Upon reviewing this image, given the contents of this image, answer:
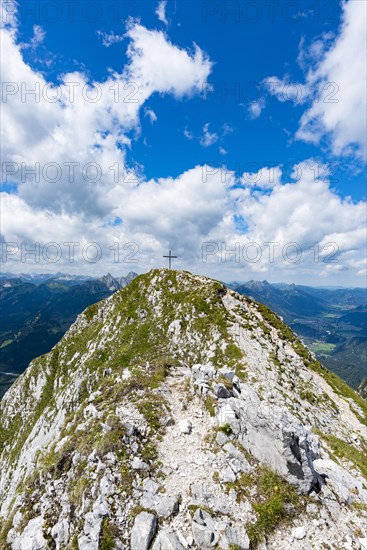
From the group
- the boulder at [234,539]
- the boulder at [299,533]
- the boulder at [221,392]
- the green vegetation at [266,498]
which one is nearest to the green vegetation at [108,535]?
the boulder at [234,539]

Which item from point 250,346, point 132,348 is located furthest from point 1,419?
point 250,346

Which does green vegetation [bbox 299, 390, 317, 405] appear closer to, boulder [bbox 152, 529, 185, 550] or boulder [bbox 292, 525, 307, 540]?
boulder [bbox 292, 525, 307, 540]

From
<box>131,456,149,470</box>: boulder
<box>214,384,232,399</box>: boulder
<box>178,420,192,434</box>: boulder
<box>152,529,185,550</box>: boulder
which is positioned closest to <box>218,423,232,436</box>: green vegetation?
<box>178,420,192,434</box>: boulder

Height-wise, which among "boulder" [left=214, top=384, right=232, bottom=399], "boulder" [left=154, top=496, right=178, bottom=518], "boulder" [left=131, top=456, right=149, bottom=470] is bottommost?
"boulder" [left=154, top=496, right=178, bottom=518]

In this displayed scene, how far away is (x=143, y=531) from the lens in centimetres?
1427

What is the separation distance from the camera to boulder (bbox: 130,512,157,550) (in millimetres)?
13922

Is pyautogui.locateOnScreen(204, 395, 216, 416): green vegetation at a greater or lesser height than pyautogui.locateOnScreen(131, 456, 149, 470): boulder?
greater

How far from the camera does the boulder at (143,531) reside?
1392 centimetres

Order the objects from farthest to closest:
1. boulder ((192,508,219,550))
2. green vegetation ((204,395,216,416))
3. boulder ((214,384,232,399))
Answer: boulder ((214,384,232,399)), green vegetation ((204,395,216,416)), boulder ((192,508,219,550))

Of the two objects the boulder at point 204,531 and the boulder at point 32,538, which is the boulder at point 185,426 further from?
the boulder at point 32,538

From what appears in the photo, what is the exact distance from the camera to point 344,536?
16.0 meters

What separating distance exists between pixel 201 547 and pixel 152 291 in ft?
203

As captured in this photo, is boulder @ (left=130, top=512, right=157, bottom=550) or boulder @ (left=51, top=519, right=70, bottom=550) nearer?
boulder @ (left=130, top=512, right=157, bottom=550)

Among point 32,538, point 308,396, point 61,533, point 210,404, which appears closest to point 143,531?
point 61,533
